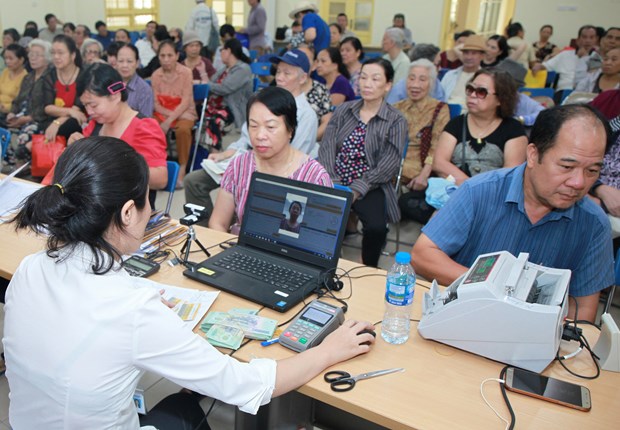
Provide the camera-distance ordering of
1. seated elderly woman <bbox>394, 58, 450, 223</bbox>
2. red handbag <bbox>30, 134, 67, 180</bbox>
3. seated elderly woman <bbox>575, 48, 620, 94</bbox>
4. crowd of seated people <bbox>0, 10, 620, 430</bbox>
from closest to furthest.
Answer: crowd of seated people <bbox>0, 10, 620, 430</bbox>, seated elderly woman <bbox>394, 58, 450, 223</bbox>, red handbag <bbox>30, 134, 67, 180</bbox>, seated elderly woman <bbox>575, 48, 620, 94</bbox>

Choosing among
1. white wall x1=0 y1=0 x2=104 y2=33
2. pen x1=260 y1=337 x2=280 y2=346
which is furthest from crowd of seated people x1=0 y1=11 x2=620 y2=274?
white wall x1=0 y1=0 x2=104 y2=33

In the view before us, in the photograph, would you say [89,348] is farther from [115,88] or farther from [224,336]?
[115,88]

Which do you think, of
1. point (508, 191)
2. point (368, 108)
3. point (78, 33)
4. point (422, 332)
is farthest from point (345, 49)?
point (78, 33)

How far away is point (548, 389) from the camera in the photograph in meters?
1.19

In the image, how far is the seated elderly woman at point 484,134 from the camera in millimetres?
3045

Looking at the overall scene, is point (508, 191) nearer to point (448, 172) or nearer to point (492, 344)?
point (492, 344)

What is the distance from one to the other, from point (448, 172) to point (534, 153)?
1577 millimetres

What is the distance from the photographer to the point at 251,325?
138 centimetres

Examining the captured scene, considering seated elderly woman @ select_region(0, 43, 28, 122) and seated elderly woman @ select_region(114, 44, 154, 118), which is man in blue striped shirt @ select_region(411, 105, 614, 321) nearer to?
seated elderly woman @ select_region(114, 44, 154, 118)

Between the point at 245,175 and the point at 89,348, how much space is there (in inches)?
52.9

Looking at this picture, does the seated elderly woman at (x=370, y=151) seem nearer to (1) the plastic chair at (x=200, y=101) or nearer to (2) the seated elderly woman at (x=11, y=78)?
(1) the plastic chair at (x=200, y=101)

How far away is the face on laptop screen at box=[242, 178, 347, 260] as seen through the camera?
1.62 m

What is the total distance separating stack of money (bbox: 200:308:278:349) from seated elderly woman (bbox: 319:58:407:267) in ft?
5.65

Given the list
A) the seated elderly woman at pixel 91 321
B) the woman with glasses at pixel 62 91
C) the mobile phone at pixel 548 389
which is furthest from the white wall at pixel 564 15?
the seated elderly woman at pixel 91 321
